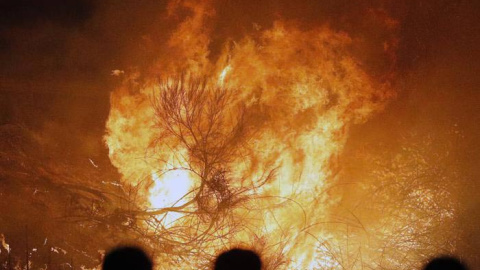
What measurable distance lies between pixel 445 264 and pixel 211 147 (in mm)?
4759

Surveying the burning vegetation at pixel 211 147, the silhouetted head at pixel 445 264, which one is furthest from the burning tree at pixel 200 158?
the silhouetted head at pixel 445 264

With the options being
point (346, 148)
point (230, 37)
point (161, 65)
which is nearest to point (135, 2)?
point (161, 65)

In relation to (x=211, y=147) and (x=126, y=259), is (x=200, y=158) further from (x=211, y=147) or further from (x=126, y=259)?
(x=126, y=259)

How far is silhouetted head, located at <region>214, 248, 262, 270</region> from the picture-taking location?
5.82 meters

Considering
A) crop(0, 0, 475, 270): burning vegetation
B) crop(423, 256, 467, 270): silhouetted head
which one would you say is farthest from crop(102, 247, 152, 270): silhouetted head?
crop(423, 256, 467, 270): silhouetted head

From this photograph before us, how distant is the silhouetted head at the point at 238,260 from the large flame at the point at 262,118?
0.56 feet

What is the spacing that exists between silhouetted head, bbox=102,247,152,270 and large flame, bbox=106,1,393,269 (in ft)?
2.07

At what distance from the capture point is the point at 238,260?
231 inches

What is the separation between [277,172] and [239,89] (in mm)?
1554

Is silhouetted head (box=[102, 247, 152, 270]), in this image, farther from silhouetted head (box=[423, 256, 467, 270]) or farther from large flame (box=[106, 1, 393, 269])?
silhouetted head (box=[423, 256, 467, 270])

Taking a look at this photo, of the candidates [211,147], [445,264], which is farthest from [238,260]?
[445,264]

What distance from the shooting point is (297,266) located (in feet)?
19.6

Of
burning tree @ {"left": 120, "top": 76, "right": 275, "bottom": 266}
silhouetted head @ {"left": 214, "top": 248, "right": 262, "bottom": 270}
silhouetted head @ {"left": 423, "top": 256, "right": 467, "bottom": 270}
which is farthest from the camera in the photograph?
silhouetted head @ {"left": 423, "top": 256, "right": 467, "bottom": 270}

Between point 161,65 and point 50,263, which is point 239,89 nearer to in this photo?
point 161,65
